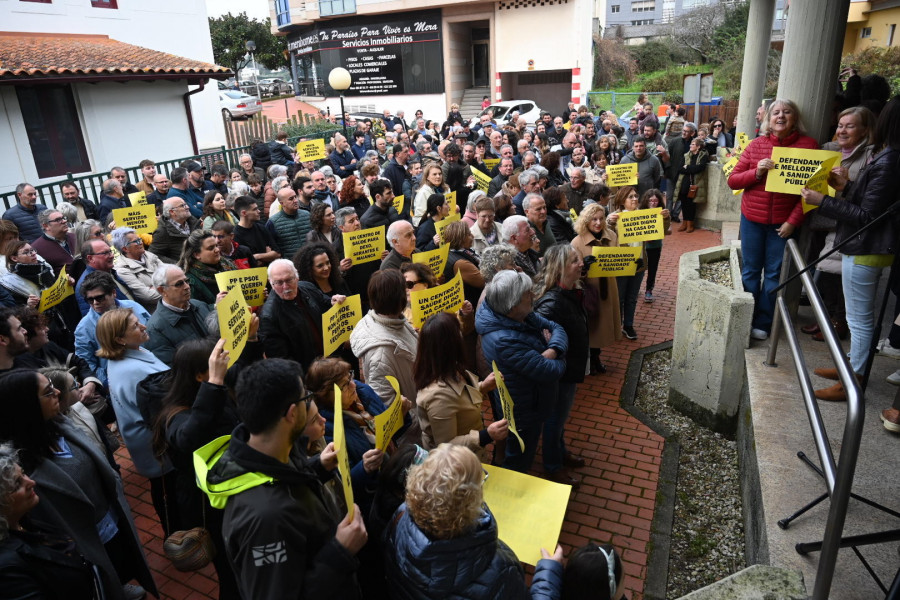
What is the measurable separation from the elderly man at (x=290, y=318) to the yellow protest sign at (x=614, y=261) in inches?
95.0

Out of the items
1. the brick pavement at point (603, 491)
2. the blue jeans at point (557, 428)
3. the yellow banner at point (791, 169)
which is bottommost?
the brick pavement at point (603, 491)

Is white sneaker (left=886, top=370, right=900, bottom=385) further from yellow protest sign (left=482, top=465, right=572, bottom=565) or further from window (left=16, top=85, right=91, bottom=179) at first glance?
window (left=16, top=85, right=91, bottom=179)

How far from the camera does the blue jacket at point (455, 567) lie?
2.18 metres

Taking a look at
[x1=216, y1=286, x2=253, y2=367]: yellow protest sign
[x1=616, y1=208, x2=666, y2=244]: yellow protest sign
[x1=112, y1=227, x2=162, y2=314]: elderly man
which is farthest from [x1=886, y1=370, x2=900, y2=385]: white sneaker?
[x1=112, y1=227, x2=162, y2=314]: elderly man

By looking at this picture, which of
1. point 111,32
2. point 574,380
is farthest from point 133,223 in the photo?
point 111,32

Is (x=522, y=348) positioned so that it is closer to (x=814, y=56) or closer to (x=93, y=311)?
(x=93, y=311)

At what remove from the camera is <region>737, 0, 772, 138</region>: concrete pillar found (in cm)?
1086

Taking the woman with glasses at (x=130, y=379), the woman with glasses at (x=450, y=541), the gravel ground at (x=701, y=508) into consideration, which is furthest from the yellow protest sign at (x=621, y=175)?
the woman with glasses at (x=450, y=541)

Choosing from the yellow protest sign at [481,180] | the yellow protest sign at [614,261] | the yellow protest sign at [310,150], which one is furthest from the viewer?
the yellow protest sign at [310,150]

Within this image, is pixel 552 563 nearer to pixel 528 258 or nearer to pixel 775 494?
pixel 775 494

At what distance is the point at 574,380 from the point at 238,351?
8.19 ft

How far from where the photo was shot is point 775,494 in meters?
3.34

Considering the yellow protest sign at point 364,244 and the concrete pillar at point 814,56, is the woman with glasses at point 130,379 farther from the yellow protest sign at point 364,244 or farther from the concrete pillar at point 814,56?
the concrete pillar at point 814,56

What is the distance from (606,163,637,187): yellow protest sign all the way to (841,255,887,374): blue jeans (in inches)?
198
